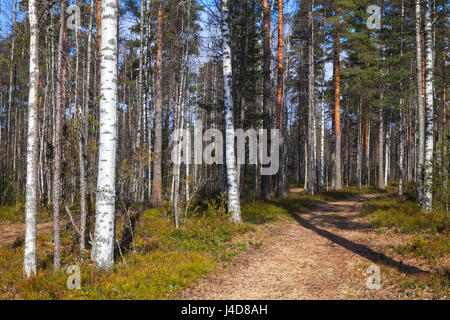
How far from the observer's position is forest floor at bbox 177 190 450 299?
15.1ft

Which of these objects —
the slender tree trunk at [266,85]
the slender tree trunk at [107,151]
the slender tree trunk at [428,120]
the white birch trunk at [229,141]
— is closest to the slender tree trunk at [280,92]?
the slender tree trunk at [266,85]

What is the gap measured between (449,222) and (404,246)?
2223mm

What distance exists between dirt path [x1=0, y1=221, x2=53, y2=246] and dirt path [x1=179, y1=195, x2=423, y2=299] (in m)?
6.47

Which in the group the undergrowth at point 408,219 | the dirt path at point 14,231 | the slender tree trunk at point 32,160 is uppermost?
the slender tree trunk at point 32,160

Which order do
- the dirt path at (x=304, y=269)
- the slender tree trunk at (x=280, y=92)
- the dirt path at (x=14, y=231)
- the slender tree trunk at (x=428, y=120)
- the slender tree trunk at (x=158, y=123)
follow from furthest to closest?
the slender tree trunk at (x=280, y=92), the slender tree trunk at (x=158, y=123), the slender tree trunk at (x=428, y=120), the dirt path at (x=14, y=231), the dirt path at (x=304, y=269)

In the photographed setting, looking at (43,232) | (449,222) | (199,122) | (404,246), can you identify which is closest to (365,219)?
(449,222)

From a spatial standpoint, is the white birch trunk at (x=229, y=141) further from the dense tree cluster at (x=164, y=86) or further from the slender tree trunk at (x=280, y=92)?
the slender tree trunk at (x=280, y=92)

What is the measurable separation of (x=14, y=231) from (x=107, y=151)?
6814 mm

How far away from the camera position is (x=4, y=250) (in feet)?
21.7

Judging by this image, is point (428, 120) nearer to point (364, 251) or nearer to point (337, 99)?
point (364, 251)

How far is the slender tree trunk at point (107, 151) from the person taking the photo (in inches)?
207
